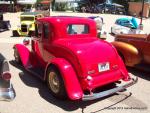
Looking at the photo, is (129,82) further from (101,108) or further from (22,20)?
(22,20)

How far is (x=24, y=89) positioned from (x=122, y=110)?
266 centimetres

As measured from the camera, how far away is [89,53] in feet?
21.0

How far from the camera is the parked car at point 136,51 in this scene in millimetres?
8612

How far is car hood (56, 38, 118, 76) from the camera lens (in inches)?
243

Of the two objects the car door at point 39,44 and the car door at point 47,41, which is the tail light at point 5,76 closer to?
the car door at point 47,41

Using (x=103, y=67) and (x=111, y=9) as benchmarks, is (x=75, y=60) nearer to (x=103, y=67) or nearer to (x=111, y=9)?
(x=103, y=67)

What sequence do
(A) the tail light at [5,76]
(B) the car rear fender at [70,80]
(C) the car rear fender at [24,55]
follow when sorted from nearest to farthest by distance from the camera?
1. (A) the tail light at [5,76]
2. (B) the car rear fender at [70,80]
3. (C) the car rear fender at [24,55]

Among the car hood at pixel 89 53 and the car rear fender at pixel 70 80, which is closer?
the car rear fender at pixel 70 80

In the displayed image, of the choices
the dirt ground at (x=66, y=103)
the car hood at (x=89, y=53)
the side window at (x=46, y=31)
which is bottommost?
the dirt ground at (x=66, y=103)

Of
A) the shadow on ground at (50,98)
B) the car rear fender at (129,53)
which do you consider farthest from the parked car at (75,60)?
the car rear fender at (129,53)

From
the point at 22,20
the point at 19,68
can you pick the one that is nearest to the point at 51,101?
the point at 19,68

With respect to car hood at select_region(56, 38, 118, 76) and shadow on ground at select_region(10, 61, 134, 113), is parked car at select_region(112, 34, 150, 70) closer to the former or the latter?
car hood at select_region(56, 38, 118, 76)

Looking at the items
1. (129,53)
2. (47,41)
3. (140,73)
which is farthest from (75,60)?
(140,73)

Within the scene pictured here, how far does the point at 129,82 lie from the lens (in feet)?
22.4
